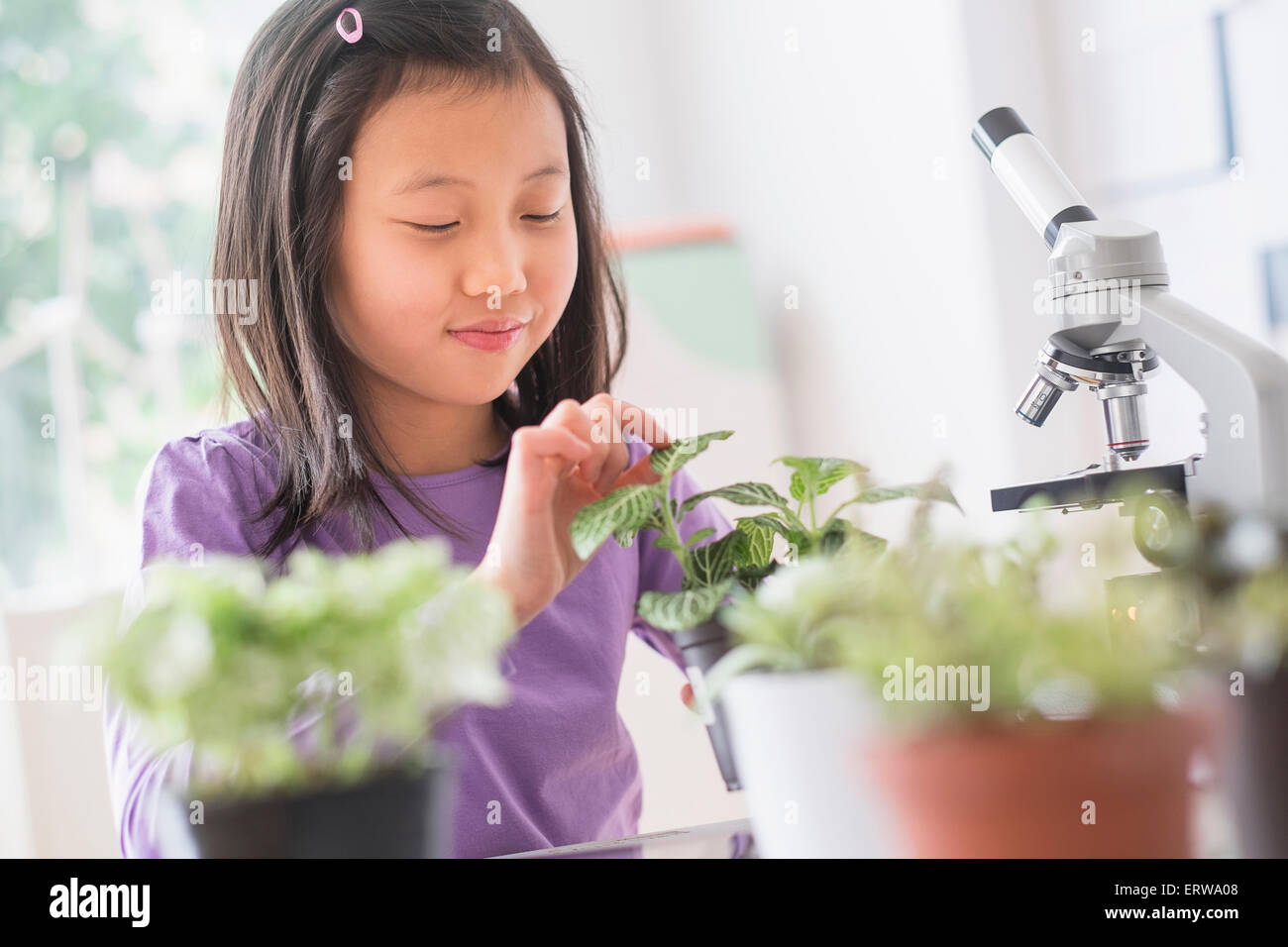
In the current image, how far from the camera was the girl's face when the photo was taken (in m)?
0.86

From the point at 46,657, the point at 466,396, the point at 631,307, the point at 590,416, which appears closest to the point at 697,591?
the point at 590,416

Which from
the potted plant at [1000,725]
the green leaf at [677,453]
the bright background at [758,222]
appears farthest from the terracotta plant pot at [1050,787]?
the bright background at [758,222]

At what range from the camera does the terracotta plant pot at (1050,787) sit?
423 millimetres

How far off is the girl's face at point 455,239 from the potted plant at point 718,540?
0.26m

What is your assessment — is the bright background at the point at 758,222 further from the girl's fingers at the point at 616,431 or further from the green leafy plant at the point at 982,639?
the green leafy plant at the point at 982,639

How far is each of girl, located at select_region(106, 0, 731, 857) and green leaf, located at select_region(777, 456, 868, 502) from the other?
15 cm

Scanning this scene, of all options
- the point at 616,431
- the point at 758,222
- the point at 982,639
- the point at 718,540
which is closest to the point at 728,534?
the point at 718,540

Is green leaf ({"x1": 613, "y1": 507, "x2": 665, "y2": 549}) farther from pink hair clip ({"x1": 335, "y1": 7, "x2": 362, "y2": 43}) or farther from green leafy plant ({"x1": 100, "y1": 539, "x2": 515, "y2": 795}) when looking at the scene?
pink hair clip ({"x1": 335, "y1": 7, "x2": 362, "y2": 43})

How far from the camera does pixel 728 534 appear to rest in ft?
2.14

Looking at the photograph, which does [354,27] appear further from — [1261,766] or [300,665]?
[1261,766]

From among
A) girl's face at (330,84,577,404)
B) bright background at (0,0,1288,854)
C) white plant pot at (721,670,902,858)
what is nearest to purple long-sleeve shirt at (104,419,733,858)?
girl's face at (330,84,577,404)
